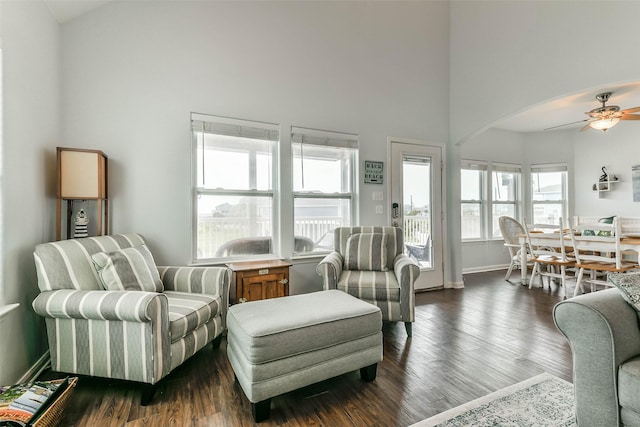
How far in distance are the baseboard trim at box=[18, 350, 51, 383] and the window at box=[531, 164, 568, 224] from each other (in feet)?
25.4

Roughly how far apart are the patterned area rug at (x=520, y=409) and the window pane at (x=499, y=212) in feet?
15.1

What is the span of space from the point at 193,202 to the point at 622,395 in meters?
3.15

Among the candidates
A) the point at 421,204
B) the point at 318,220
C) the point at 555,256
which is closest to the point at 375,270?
the point at 318,220

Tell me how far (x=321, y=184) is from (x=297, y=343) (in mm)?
2259

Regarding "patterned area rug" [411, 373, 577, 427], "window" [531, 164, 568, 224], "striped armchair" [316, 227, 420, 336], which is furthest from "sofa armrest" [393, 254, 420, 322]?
"window" [531, 164, 568, 224]

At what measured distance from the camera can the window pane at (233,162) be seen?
10.0ft

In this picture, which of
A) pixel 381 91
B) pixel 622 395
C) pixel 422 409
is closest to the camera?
pixel 622 395

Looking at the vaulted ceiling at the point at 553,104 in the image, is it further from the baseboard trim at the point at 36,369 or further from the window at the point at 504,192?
the baseboard trim at the point at 36,369

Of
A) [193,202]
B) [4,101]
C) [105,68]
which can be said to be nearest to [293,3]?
[105,68]

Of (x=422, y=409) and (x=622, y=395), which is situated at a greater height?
(x=622, y=395)

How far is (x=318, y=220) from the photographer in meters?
3.66

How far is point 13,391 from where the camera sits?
1.58 meters

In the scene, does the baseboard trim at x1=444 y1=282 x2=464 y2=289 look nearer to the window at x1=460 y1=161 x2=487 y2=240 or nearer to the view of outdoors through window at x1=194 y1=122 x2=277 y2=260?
the window at x1=460 y1=161 x2=487 y2=240

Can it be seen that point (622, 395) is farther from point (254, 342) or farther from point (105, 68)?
point (105, 68)
